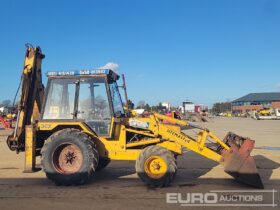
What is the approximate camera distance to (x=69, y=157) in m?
8.73

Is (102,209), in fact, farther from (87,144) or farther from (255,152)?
(255,152)

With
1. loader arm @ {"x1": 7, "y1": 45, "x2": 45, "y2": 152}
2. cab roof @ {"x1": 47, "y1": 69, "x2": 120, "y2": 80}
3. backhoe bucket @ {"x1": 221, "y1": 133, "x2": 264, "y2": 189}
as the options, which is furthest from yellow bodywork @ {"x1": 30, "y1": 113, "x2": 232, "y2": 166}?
cab roof @ {"x1": 47, "y1": 69, "x2": 120, "y2": 80}

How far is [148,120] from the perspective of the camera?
912cm

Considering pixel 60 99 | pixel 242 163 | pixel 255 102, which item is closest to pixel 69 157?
pixel 60 99

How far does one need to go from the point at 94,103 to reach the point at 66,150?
4.20ft

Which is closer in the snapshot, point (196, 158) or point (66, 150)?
point (66, 150)

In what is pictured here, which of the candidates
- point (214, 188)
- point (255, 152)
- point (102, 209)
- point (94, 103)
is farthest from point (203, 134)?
point (255, 152)

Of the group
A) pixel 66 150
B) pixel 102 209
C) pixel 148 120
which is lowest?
pixel 102 209

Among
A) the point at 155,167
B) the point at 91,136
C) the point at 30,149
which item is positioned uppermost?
the point at 91,136

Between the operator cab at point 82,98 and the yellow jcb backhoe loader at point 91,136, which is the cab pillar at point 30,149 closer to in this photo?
the yellow jcb backhoe loader at point 91,136

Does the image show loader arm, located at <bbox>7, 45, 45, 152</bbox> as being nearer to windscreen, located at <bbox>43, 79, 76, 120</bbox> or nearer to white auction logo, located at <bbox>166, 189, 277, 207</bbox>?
windscreen, located at <bbox>43, 79, 76, 120</bbox>

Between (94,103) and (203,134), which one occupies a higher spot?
(94,103)

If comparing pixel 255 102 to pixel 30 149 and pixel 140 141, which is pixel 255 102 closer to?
pixel 140 141

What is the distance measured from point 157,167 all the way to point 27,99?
361 cm
